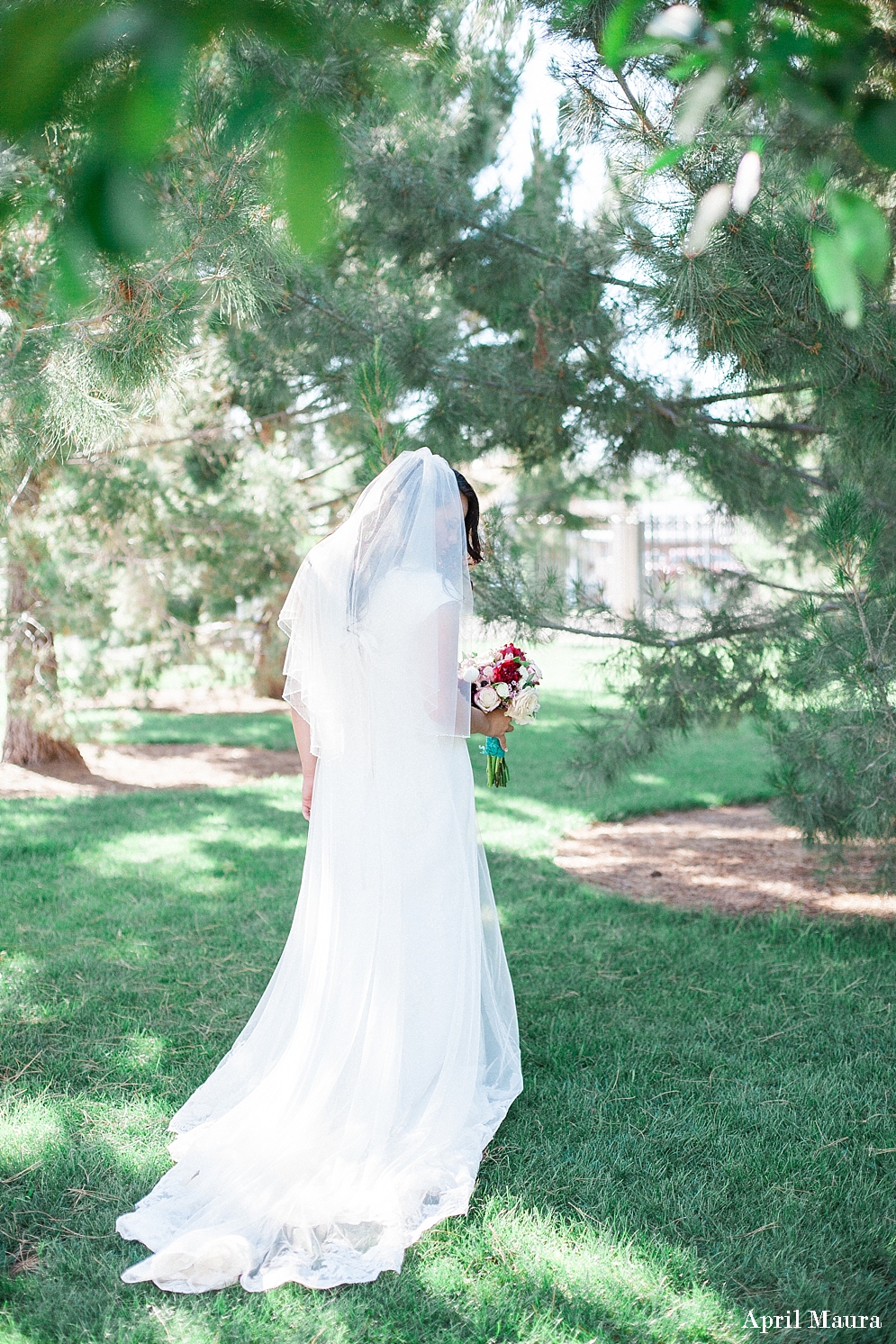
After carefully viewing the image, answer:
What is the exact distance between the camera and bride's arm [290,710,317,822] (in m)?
2.98

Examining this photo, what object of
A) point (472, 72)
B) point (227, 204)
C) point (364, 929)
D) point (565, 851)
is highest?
point (472, 72)

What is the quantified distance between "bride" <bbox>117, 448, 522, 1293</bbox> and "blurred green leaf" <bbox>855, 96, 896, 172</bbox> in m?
1.88

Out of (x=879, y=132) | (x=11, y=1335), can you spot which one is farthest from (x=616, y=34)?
(x=11, y=1335)

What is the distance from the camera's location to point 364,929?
284 centimetres

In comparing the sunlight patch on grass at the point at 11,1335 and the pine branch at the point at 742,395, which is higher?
the pine branch at the point at 742,395

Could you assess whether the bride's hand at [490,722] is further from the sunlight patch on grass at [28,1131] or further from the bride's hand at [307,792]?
the sunlight patch on grass at [28,1131]

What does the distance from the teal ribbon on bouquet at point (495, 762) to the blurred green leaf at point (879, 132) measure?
2436 millimetres

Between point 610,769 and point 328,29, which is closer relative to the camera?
point 328,29

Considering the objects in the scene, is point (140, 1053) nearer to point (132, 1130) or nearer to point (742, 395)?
point (132, 1130)

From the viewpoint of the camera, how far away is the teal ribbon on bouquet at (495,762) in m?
3.30

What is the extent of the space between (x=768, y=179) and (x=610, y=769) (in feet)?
8.98

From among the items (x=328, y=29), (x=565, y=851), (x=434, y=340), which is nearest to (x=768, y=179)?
(x=434, y=340)

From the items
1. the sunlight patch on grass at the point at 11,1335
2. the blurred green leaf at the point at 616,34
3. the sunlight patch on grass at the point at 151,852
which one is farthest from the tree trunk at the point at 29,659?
the blurred green leaf at the point at 616,34

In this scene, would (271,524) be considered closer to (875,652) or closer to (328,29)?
(875,652)
